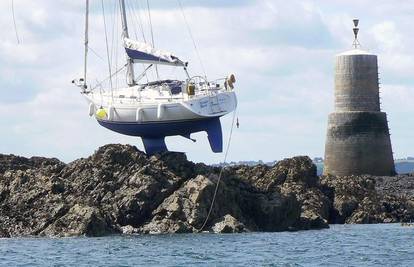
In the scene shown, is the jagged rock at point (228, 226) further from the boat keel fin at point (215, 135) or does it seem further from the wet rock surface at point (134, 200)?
the boat keel fin at point (215, 135)

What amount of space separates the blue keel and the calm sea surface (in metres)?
5.50

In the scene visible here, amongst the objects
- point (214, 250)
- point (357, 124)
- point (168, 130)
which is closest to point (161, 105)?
point (168, 130)

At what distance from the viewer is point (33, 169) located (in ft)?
197

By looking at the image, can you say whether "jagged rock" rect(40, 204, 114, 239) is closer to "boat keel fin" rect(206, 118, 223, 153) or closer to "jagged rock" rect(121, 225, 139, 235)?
"jagged rock" rect(121, 225, 139, 235)

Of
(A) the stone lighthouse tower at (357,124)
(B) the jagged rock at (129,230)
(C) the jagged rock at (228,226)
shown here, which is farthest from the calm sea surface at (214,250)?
(A) the stone lighthouse tower at (357,124)

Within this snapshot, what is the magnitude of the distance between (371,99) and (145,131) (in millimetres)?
26452

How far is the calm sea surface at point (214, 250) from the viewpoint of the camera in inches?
1841

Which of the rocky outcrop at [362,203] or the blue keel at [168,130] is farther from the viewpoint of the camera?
the rocky outcrop at [362,203]

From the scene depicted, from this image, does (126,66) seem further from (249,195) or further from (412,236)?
(412,236)

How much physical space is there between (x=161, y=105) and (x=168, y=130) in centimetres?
121

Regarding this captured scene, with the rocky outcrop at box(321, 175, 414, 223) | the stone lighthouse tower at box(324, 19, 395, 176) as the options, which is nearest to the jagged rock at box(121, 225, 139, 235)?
the rocky outcrop at box(321, 175, 414, 223)

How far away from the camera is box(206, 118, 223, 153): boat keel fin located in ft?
193

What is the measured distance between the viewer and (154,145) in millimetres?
59188

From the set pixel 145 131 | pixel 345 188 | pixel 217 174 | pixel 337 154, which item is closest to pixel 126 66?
pixel 145 131
